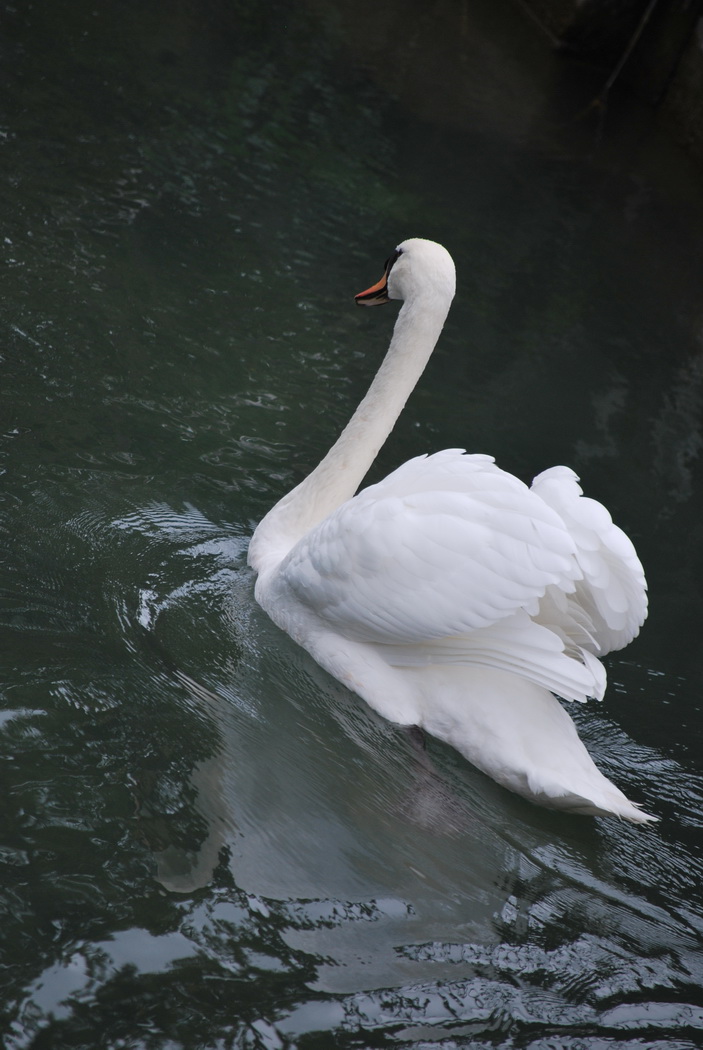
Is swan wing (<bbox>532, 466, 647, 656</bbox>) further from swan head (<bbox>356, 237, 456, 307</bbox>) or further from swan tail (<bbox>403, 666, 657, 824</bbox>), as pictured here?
swan head (<bbox>356, 237, 456, 307</bbox>)

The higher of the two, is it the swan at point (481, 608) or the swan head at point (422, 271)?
the swan head at point (422, 271)

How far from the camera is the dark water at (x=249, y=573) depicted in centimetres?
268

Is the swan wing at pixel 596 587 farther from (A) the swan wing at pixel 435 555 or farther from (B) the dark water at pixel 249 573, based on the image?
(B) the dark water at pixel 249 573

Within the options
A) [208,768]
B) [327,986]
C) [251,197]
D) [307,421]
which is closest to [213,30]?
[251,197]

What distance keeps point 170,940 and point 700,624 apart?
3.28 metres

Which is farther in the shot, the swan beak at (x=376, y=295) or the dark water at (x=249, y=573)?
the swan beak at (x=376, y=295)

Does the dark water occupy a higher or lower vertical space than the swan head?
lower

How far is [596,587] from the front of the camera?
347 centimetres

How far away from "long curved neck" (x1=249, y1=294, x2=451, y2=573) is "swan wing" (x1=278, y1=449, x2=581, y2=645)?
635 mm

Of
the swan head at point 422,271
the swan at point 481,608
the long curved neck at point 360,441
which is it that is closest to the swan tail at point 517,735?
the swan at point 481,608

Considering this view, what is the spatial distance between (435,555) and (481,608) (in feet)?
0.75

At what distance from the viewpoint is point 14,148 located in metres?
7.01

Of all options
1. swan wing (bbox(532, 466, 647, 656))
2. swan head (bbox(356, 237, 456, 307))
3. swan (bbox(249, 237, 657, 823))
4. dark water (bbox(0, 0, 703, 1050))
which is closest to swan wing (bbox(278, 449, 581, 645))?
swan (bbox(249, 237, 657, 823))

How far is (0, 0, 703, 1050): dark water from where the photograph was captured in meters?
2.68
